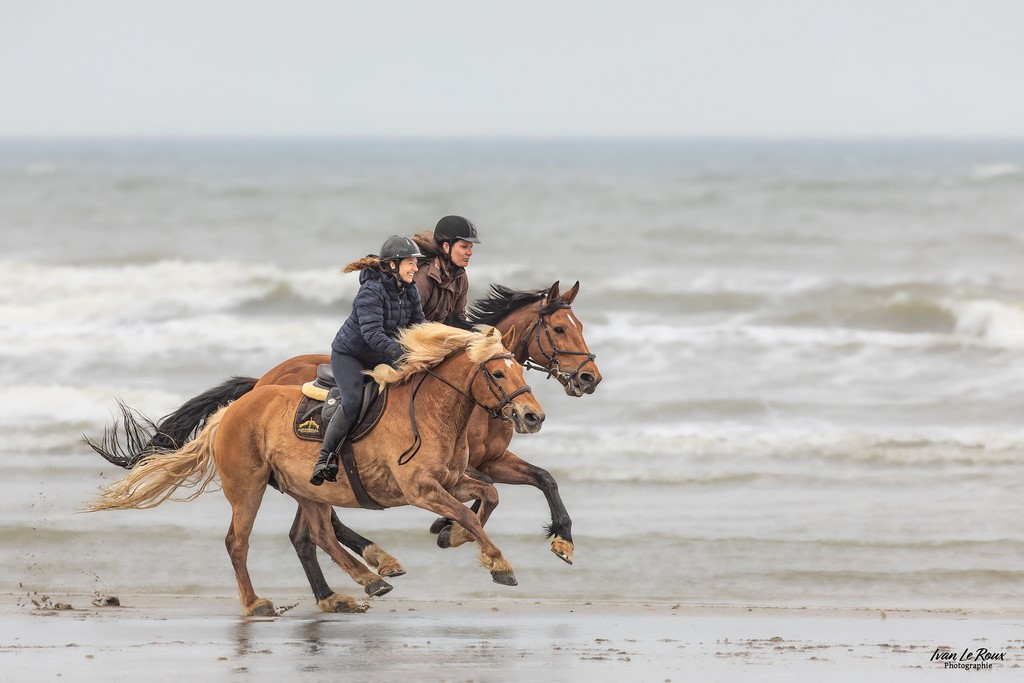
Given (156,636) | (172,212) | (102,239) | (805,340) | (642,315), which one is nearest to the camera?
(156,636)

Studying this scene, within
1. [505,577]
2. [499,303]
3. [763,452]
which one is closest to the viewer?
[505,577]

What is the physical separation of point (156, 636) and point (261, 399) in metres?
1.70

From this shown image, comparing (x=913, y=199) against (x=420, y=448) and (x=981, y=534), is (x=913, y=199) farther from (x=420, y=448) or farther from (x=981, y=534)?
(x=420, y=448)

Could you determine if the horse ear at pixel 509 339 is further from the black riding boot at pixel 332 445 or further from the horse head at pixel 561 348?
the black riding boot at pixel 332 445

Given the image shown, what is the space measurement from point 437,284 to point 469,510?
1.89 meters

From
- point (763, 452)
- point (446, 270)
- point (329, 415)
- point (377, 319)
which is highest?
point (446, 270)

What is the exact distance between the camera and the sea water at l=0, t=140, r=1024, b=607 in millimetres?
10219

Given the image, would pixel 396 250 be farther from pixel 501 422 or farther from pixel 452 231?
pixel 501 422

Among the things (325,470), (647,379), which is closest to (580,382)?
(325,470)

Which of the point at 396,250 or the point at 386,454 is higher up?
the point at 396,250

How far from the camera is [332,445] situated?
26.2 ft

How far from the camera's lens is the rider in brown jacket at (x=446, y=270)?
28.7 ft

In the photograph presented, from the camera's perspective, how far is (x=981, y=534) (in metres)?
10.8

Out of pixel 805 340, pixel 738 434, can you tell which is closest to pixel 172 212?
pixel 805 340
